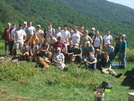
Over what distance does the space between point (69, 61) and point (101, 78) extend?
2.24m

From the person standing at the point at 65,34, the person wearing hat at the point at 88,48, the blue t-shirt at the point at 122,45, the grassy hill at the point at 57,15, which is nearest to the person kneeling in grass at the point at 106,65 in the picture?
the person wearing hat at the point at 88,48

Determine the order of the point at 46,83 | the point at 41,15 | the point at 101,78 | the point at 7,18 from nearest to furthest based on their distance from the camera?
the point at 46,83 < the point at 101,78 < the point at 7,18 < the point at 41,15

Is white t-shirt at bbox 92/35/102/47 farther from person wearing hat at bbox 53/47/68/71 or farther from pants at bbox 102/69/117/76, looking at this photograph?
person wearing hat at bbox 53/47/68/71

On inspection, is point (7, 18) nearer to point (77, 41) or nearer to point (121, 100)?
point (77, 41)

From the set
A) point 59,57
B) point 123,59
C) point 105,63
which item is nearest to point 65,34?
point 59,57

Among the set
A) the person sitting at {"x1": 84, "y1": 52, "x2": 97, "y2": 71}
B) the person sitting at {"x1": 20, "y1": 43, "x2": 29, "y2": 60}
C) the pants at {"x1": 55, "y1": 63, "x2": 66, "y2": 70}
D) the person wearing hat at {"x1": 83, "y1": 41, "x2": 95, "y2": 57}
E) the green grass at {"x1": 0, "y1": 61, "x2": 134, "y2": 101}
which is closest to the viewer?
the green grass at {"x1": 0, "y1": 61, "x2": 134, "y2": 101}

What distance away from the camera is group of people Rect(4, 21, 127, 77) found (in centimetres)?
1114

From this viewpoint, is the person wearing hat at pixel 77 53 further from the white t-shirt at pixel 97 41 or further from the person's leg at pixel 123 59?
the person's leg at pixel 123 59

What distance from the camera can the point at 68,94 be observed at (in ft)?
24.6

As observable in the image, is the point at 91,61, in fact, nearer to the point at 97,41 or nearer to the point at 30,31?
the point at 97,41

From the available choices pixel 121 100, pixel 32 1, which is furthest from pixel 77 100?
pixel 32 1

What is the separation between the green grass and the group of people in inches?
23.2

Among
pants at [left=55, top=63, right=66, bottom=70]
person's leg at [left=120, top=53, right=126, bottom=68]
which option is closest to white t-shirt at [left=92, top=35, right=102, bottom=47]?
person's leg at [left=120, top=53, right=126, bottom=68]

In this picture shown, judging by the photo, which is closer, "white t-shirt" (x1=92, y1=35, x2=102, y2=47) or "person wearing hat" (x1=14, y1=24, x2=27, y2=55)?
"person wearing hat" (x1=14, y1=24, x2=27, y2=55)
